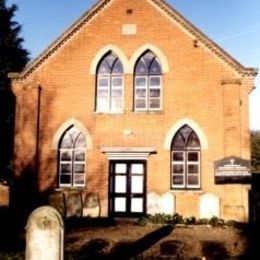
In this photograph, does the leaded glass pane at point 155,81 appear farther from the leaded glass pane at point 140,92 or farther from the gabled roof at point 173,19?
the gabled roof at point 173,19

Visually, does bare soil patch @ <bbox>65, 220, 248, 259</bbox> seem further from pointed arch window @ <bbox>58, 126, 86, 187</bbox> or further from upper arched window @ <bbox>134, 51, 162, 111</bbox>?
upper arched window @ <bbox>134, 51, 162, 111</bbox>

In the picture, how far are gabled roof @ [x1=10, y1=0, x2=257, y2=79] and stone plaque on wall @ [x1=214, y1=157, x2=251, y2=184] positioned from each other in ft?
12.5

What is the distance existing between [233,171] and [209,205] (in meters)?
1.70

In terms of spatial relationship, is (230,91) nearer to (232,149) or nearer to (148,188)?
(232,149)

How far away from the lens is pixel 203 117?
64.0 ft

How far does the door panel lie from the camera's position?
19609 mm

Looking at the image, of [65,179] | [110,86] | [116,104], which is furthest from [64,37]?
[65,179]

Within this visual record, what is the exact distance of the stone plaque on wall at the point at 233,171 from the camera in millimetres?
18484

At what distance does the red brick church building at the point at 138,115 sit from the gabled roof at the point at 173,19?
0.04 metres

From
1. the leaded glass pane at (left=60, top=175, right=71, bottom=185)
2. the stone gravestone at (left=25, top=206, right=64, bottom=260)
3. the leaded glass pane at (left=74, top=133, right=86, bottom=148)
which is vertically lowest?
the stone gravestone at (left=25, top=206, right=64, bottom=260)

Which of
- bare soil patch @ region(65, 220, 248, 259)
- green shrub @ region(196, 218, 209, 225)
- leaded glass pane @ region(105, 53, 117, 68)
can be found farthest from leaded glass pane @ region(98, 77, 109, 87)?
green shrub @ region(196, 218, 209, 225)

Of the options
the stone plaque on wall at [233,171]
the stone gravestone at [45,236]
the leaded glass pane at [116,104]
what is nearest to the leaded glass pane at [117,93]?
the leaded glass pane at [116,104]

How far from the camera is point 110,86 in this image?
20281 millimetres

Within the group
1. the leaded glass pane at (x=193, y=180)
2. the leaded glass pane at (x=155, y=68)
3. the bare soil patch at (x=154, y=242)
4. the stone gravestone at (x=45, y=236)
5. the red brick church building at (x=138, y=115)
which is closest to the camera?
the stone gravestone at (x=45, y=236)
